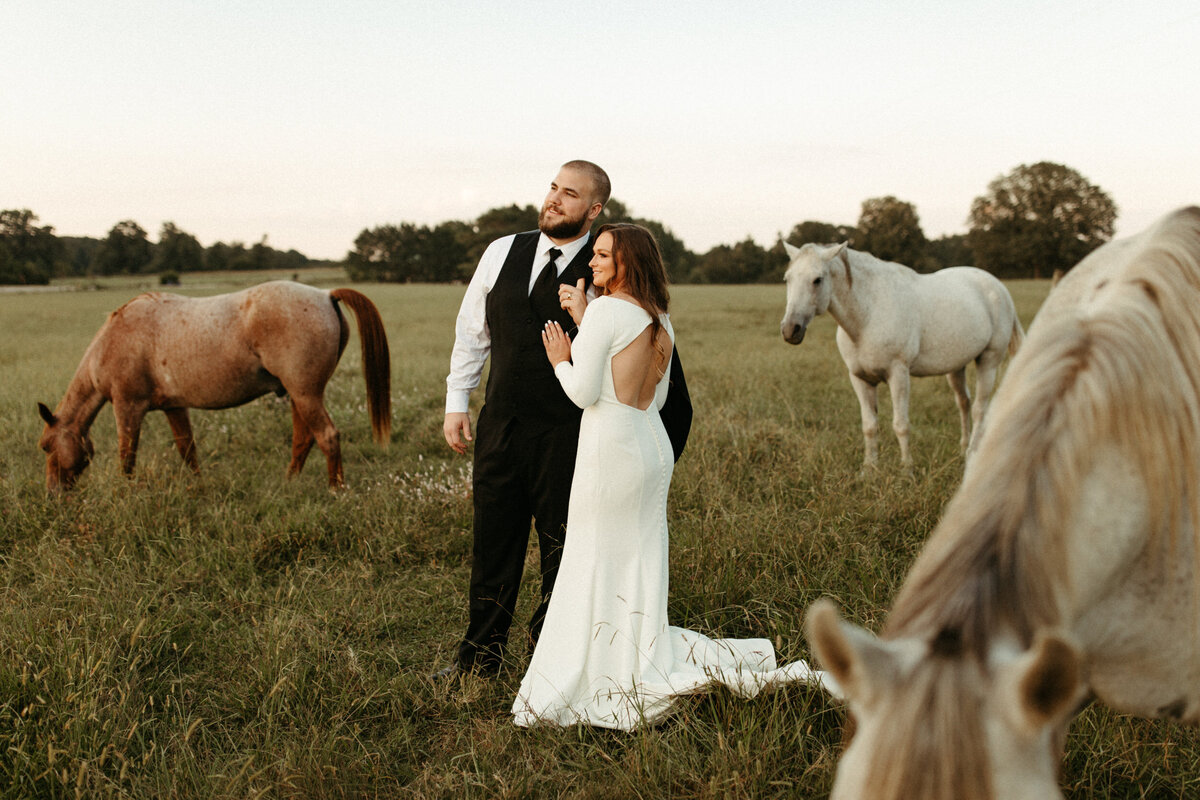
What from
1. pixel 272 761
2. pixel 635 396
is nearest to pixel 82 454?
pixel 272 761

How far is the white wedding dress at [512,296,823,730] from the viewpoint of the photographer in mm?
2598

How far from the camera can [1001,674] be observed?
0.97 meters

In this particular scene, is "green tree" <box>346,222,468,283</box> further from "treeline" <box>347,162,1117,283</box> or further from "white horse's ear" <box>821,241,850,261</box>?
"white horse's ear" <box>821,241,850,261</box>

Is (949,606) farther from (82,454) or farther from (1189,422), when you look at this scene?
(82,454)

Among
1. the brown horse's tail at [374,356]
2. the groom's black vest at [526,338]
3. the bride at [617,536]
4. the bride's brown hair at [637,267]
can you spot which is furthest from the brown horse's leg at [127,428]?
the bride's brown hair at [637,267]

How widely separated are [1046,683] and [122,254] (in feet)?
265

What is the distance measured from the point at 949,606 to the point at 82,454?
6178 millimetres

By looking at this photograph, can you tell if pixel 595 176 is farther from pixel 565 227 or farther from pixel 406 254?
pixel 406 254

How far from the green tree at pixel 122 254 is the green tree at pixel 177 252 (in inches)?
48.5

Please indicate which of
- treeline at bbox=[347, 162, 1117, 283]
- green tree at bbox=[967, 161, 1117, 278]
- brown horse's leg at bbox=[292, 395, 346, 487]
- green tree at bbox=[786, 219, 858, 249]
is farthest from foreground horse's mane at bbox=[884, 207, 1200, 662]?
green tree at bbox=[967, 161, 1117, 278]

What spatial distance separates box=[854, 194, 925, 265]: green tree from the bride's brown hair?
1860 inches

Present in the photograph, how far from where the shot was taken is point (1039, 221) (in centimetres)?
4216

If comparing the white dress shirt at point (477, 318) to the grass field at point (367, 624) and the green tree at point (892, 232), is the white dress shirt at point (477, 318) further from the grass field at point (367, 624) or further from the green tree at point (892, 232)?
the green tree at point (892, 232)

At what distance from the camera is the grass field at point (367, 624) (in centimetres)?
229
